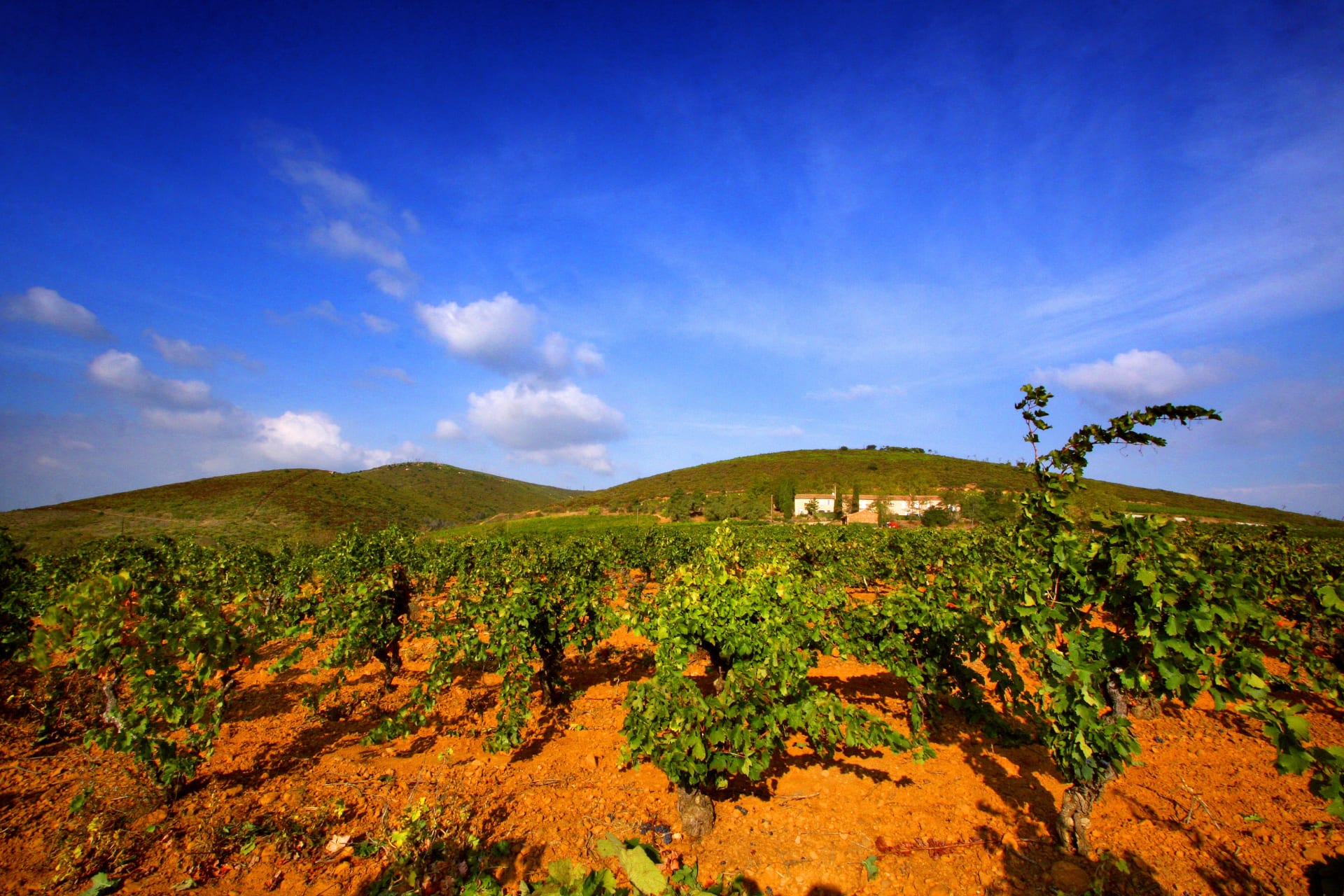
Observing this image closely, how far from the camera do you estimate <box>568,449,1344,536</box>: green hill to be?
3415 inches

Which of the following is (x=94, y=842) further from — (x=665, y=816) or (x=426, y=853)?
(x=665, y=816)

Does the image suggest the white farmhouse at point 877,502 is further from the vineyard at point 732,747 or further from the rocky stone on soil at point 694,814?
the rocky stone on soil at point 694,814

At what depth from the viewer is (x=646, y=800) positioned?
631 centimetres

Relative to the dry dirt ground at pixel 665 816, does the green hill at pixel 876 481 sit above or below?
above

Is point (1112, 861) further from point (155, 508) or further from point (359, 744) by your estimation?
point (155, 508)

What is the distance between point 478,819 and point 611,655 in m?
6.58

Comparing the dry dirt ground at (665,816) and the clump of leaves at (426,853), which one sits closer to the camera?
the clump of leaves at (426,853)

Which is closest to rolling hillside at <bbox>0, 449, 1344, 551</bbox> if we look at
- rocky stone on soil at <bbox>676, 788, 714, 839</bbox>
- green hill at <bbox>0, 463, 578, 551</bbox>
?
green hill at <bbox>0, 463, 578, 551</bbox>

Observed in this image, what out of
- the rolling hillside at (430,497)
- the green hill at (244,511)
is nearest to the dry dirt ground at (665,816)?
the rolling hillside at (430,497)

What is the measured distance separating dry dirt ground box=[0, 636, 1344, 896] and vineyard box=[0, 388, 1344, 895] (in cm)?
4

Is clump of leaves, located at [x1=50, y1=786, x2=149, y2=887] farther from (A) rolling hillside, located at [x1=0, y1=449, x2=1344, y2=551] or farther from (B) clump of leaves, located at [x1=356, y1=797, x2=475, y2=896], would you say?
(A) rolling hillside, located at [x1=0, y1=449, x2=1344, y2=551]

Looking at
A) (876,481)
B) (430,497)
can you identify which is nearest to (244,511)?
(430,497)

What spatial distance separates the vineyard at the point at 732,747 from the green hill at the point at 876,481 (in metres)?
84.6

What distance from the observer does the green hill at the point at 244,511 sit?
53.2m
